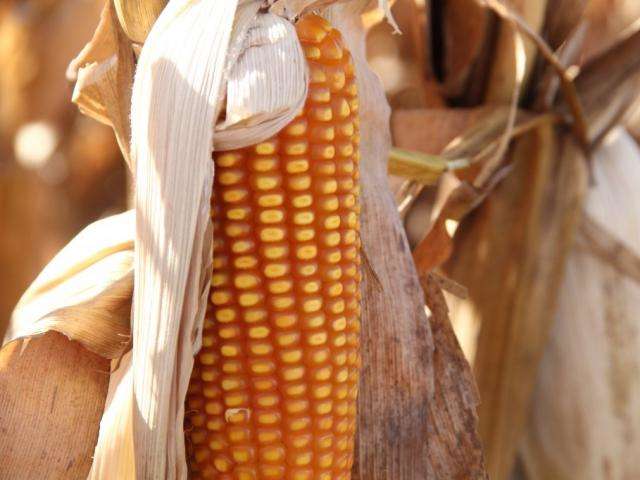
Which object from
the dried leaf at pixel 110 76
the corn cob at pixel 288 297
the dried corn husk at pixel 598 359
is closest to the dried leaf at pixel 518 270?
the dried corn husk at pixel 598 359

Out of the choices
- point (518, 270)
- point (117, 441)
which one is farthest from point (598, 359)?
point (117, 441)

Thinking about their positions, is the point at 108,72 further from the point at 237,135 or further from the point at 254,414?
the point at 254,414

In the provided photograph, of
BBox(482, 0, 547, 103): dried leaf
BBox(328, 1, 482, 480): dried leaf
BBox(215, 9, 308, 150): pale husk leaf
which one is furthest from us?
BBox(482, 0, 547, 103): dried leaf

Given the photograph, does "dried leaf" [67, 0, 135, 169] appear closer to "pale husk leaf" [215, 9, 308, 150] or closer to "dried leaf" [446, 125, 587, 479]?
"pale husk leaf" [215, 9, 308, 150]

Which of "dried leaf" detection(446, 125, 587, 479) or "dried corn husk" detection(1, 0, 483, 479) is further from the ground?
"dried corn husk" detection(1, 0, 483, 479)

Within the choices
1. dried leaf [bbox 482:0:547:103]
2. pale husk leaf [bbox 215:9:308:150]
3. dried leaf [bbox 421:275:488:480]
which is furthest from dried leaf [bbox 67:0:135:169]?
dried leaf [bbox 482:0:547:103]

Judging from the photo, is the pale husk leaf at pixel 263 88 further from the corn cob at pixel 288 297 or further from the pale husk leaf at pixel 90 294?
the pale husk leaf at pixel 90 294

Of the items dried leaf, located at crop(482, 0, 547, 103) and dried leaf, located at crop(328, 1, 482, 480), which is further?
dried leaf, located at crop(482, 0, 547, 103)

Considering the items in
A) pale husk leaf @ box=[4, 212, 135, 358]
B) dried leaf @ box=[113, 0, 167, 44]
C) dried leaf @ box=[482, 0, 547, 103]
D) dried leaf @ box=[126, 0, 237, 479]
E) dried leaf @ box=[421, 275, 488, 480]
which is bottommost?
dried leaf @ box=[421, 275, 488, 480]
